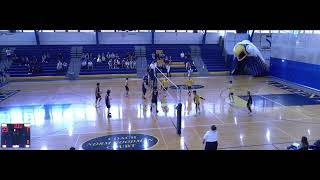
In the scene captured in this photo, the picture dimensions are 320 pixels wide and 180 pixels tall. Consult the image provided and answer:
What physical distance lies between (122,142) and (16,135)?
4.10 metres

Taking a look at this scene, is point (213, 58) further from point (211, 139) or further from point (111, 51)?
point (211, 139)

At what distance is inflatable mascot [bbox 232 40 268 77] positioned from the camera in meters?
28.4

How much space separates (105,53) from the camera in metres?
34.2

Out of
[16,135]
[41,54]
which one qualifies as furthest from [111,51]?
[16,135]

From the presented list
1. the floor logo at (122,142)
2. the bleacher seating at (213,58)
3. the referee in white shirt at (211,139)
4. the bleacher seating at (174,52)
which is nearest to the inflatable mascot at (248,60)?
the bleacher seating at (213,58)

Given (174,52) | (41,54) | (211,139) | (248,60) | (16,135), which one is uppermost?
(174,52)

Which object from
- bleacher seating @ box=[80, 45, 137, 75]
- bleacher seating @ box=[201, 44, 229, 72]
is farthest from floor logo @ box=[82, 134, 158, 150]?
bleacher seating @ box=[201, 44, 229, 72]

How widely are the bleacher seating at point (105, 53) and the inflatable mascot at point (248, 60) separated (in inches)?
413

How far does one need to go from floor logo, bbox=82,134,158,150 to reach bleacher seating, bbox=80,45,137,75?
19.3 meters

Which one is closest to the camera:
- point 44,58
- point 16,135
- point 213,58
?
point 16,135

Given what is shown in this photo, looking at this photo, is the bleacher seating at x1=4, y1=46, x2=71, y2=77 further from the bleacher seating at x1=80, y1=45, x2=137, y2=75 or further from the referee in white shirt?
the referee in white shirt
